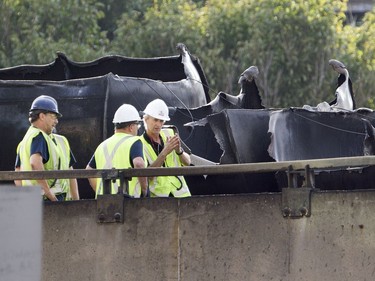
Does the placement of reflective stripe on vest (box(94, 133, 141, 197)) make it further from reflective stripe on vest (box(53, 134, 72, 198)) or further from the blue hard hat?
the blue hard hat

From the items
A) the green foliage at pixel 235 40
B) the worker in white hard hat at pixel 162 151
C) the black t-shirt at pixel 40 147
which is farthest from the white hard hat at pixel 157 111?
the green foliage at pixel 235 40

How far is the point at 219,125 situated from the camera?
9.19m

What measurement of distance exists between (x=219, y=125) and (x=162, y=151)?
835mm

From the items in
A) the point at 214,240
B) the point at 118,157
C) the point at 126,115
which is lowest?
the point at 214,240

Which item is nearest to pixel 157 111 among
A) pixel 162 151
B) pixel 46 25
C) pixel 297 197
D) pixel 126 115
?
pixel 126 115

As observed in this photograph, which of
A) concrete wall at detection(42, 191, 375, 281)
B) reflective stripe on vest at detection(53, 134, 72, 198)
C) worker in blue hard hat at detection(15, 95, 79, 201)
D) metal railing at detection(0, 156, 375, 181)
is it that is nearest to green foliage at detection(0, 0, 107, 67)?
reflective stripe on vest at detection(53, 134, 72, 198)

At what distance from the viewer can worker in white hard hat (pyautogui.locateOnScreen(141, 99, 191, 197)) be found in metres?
8.48

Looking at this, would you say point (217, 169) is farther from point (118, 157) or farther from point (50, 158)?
point (50, 158)

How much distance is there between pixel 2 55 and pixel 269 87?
5.37 metres

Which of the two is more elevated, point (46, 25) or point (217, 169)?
point (46, 25)

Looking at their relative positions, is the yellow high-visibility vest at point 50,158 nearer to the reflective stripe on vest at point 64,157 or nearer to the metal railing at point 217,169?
the reflective stripe on vest at point 64,157

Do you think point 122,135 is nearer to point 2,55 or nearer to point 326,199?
point 326,199

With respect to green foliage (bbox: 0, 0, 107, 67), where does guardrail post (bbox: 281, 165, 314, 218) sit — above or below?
below

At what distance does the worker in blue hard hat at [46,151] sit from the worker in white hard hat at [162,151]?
48 cm
